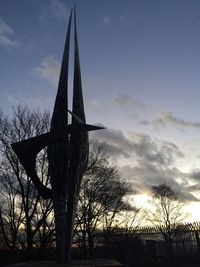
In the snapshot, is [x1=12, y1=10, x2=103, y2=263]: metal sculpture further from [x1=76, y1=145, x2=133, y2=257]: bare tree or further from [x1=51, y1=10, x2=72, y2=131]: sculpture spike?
[x1=76, y1=145, x2=133, y2=257]: bare tree

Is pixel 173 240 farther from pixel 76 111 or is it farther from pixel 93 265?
pixel 76 111

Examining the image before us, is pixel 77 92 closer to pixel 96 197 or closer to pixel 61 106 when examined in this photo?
pixel 61 106

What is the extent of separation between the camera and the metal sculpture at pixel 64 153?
966 centimetres

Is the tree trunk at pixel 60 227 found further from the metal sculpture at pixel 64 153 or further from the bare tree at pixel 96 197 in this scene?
the bare tree at pixel 96 197

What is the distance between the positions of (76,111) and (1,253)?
13457 millimetres

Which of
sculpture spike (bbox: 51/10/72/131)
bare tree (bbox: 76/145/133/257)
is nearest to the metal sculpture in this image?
sculpture spike (bbox: 51/10/72/131)

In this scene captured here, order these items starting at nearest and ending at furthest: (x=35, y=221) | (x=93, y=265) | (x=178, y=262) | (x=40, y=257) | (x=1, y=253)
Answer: (x=93, y=265), (x=178, y=262), (x=40, y=257), (x=35, y=221), (x=1, y=253)

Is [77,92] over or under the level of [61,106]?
over

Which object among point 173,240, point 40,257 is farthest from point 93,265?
point 40,257

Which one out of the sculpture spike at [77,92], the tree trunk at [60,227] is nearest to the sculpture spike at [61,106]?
the sculpture spike at [77,92]

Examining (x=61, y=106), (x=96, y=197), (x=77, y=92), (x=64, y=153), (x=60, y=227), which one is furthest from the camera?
(x=96, y=197)

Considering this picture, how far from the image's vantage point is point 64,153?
10.6 m

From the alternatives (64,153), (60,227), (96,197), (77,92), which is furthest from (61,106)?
(96,197)

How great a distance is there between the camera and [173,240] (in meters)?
11.5
